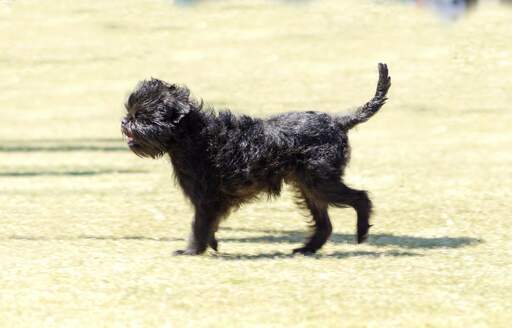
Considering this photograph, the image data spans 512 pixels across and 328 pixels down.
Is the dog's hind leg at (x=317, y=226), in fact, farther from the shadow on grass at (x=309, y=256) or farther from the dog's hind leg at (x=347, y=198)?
the dog's hind leg at (x=347, y=198)

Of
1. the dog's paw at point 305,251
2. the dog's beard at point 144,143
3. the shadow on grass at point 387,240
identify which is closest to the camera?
the dog's beard at point 144,143

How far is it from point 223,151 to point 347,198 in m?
1.08

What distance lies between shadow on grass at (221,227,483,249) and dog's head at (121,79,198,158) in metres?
1.69

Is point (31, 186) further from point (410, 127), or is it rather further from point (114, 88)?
point (114, 88)

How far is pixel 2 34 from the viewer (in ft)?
112

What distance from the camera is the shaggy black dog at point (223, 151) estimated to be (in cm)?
862

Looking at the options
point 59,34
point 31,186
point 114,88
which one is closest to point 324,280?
point 31,186

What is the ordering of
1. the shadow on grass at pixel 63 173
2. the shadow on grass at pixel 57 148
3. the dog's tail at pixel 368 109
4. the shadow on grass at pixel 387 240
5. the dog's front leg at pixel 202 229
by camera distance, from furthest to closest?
the shadow on grass at pixel 57 148 → the shadow on grass at pixel 63 173 → the shadow on grass at pixel 387 240 → the dog's tail at pixel 368 109 → the dog's front leg at pixel 202 229

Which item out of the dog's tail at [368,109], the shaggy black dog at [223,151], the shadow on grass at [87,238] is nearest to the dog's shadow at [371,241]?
the shaggy black dog at [223,151]

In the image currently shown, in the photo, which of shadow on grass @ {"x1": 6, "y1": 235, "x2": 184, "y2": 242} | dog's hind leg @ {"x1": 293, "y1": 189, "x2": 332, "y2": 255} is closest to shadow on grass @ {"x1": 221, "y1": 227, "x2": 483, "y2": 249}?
shadow on grass @ {"x1": 6, "y1": 235, "x2": 184, "y2": 242}

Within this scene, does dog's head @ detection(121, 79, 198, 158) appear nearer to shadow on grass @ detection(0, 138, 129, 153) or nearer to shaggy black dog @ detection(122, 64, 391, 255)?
shaggy black dog @ detection(122, 64, 391, 255)

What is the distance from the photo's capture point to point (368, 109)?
9.43 metres

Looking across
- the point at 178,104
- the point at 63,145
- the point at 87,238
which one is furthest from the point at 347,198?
the point at 63,145

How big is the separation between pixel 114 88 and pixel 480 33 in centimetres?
1011
